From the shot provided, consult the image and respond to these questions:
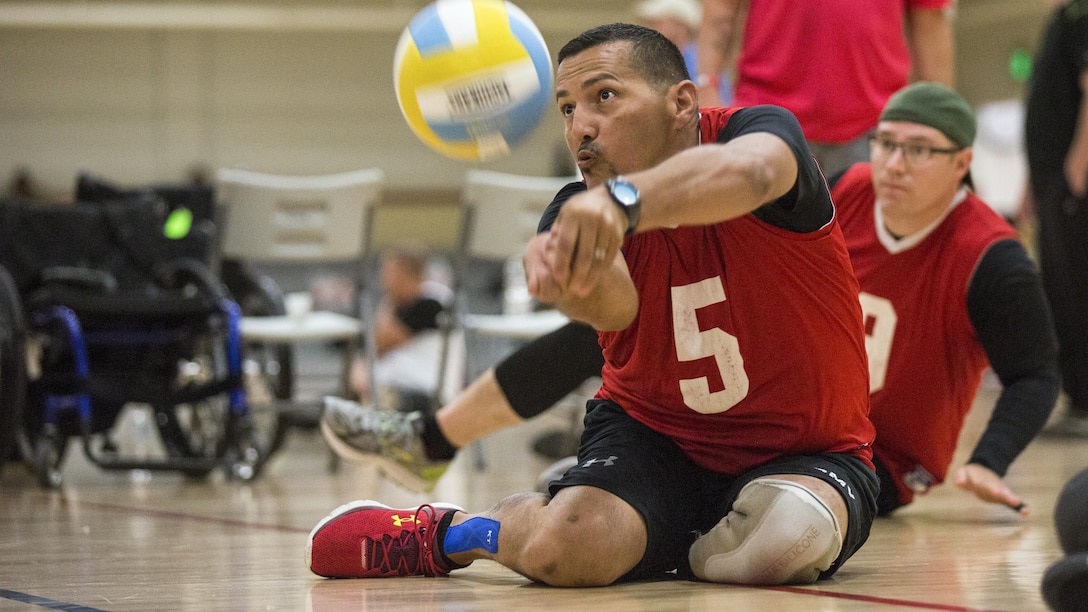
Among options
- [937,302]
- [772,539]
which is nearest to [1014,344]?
[937,302]

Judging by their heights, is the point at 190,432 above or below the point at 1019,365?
below

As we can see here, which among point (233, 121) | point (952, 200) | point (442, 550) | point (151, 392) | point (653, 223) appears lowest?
point (233, 121)

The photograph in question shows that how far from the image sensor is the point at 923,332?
3082 mm

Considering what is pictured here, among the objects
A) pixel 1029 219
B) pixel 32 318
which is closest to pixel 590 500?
→ pixel 32 318

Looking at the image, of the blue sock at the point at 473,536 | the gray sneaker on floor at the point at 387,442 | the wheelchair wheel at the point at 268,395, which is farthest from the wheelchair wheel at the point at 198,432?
the blue sock at the point at 473,536

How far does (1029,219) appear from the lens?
5.77 meters

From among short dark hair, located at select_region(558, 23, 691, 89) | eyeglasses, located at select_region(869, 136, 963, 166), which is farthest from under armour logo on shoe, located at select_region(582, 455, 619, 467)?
eyeglasses, located at select_region(869, 136, 963, 166)

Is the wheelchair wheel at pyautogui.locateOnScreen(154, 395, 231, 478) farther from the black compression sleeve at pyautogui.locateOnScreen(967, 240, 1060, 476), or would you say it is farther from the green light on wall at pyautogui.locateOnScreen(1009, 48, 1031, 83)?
the green light on wall at pyautogui.locateOnScreen(1009, 48, 1031, 83)

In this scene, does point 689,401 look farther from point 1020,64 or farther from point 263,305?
point 1020,64

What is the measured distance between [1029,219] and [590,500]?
4344mm

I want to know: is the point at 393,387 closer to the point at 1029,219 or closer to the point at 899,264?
the point at 1029,219

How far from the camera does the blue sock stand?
7.11ft

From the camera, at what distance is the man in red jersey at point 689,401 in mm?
2006

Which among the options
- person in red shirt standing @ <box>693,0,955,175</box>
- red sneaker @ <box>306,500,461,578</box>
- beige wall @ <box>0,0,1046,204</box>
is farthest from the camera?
beige wall @ <box>0,0,1046,204</box>
